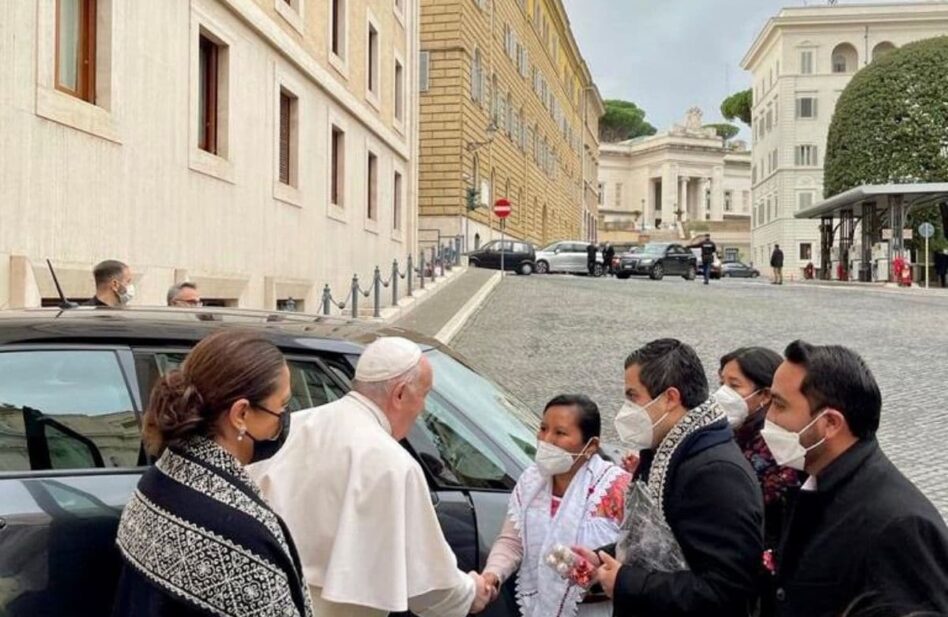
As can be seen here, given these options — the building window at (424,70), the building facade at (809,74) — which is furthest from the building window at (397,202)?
the building facade at (809,74)

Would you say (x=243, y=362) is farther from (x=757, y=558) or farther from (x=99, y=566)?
(x=757, y=558)

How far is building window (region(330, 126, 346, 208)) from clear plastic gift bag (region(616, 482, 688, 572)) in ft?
61.2

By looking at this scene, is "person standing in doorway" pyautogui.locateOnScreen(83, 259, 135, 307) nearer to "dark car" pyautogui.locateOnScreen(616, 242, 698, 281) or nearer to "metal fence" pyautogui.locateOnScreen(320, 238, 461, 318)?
"metal fence" pyautogui.locateOnScreen(320, 238, 461, 318)

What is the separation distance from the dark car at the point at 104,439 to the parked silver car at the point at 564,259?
38.9 meters

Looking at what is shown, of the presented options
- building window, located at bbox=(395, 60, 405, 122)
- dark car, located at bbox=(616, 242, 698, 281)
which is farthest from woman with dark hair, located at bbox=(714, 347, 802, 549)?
dark car, located at bbox=(616, 242, 698, 281)

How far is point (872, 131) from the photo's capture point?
49.8 m

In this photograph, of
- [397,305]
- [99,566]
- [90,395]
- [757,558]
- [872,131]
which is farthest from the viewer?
[872,131]

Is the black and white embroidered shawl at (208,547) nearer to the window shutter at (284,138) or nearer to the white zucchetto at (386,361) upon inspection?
the white zucchetto at (386,361)

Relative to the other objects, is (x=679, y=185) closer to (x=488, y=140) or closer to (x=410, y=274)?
(x=488, y=140)

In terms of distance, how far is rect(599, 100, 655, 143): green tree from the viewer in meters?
138

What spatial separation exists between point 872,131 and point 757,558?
173ft

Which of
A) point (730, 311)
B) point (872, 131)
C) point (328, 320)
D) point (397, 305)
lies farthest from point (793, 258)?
point (328, 320)

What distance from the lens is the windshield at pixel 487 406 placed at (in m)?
3.53

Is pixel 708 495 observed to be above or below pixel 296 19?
below
